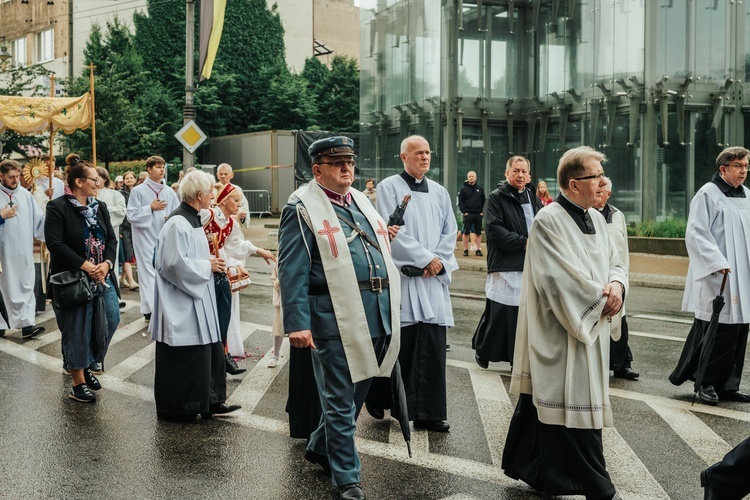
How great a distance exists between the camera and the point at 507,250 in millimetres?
8852

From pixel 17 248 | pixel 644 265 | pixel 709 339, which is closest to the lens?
pixel 709 339

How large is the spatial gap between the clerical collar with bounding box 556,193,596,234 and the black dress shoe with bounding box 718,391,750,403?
329 cm

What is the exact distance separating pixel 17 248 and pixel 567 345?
8368 millimetres

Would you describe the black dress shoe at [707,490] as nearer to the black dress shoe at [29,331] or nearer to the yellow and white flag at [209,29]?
the black dress shoe at [29,331]

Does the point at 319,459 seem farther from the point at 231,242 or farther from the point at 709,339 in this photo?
the point at 231,242

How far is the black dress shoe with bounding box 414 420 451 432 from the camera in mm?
6730

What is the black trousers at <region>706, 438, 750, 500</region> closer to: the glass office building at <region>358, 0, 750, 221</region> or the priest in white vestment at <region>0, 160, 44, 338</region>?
the priest in white vestment at <region>0, 160, 44, 338</region>

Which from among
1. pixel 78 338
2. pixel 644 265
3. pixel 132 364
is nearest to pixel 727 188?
pixel 78 338

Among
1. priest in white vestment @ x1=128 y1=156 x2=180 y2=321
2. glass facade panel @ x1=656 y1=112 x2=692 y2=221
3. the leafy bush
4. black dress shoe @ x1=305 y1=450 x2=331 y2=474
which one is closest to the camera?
black dress shoe @ x1=305 y1=450 x2=331 y2=474

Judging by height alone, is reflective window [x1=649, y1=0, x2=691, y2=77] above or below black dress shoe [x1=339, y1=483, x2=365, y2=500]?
above

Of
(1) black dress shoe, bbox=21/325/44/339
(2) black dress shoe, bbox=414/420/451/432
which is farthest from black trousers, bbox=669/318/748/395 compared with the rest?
(1) black dress shoe, bbox=21/325/44/339

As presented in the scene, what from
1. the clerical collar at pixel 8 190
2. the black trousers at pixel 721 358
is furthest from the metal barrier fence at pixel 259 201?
the black trousers at pixel 721 358

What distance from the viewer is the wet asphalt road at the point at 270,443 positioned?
17.9 feet

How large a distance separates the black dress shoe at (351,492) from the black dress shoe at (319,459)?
1.72ft
